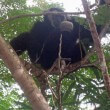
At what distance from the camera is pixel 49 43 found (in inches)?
79.8

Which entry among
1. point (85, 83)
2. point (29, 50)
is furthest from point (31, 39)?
point (85, 83)

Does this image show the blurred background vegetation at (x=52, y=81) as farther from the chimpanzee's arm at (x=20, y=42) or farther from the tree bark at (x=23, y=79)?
the tree bark at (x=23, y=79)

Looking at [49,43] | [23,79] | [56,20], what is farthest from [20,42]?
[23,79]

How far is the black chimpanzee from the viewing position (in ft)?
6.48

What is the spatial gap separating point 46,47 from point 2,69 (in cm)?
35

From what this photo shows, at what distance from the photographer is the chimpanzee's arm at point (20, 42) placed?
6.47 ft

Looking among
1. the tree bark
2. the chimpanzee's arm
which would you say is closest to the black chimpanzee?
the chimpanzee's arm

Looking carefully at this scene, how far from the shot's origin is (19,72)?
40.8 inches

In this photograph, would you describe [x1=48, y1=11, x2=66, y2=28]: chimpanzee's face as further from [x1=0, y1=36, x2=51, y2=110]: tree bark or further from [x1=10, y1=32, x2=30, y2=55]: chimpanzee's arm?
[x1=0, y1=36, x2=51, y2=110]: tree bark

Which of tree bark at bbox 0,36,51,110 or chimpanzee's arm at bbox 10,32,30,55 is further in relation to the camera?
chimpanzee's arm at bbox 10,32,30,55

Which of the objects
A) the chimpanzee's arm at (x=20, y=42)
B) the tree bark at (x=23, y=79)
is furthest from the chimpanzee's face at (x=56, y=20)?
the tree bark at (x=23, y=79)

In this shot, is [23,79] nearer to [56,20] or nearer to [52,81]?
[52,81]

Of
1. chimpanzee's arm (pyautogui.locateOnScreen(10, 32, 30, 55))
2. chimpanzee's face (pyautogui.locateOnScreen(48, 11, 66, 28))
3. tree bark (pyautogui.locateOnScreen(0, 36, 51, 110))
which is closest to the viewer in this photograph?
tree bark (pyautogui.locateOnScreen(0, 36, 51, 110))

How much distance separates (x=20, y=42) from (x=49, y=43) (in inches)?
8.2
